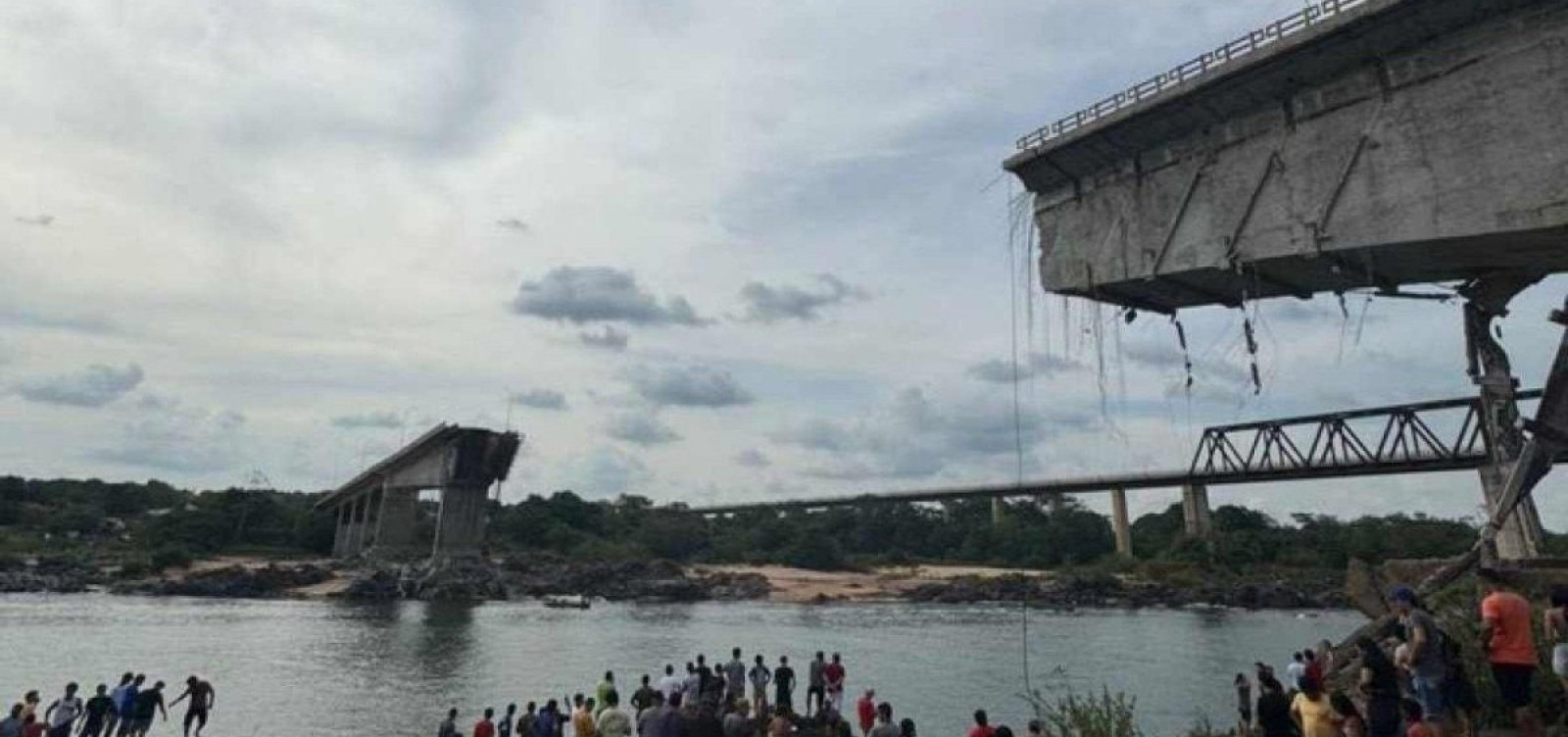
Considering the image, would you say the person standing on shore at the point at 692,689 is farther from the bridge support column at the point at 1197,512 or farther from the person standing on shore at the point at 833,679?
the bridge support column at the point at 1197,512

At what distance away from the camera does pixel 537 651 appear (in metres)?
45.3

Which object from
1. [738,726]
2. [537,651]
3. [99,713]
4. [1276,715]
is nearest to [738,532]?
[537,651]

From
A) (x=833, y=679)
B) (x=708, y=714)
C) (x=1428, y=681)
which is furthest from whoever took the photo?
(x=833, y=679)

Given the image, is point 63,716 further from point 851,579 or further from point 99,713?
point 851,579

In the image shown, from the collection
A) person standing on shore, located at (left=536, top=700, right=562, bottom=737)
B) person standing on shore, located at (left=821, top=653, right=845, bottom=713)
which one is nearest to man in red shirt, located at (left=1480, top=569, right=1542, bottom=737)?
person standing on shore, located at (left=536, top=700, right=562, bottom=737)

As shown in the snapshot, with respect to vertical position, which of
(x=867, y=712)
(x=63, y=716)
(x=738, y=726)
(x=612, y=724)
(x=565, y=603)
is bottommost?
(x=565, y=603)

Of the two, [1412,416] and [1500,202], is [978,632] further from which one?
[1500,202]

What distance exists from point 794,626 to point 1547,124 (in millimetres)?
54513

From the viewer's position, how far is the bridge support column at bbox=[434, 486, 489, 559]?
A: 90.2 m

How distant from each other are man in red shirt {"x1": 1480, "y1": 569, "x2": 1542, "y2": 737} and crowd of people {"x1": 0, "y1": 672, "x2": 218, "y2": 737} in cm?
2214

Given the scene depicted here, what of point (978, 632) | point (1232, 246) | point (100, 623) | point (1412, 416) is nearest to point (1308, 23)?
point (1232, 246)

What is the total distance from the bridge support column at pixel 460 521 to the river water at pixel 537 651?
47.5 ft

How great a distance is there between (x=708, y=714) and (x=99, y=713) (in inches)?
566

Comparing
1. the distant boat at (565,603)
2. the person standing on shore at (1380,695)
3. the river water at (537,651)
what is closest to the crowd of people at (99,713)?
the river water at (537,651)
